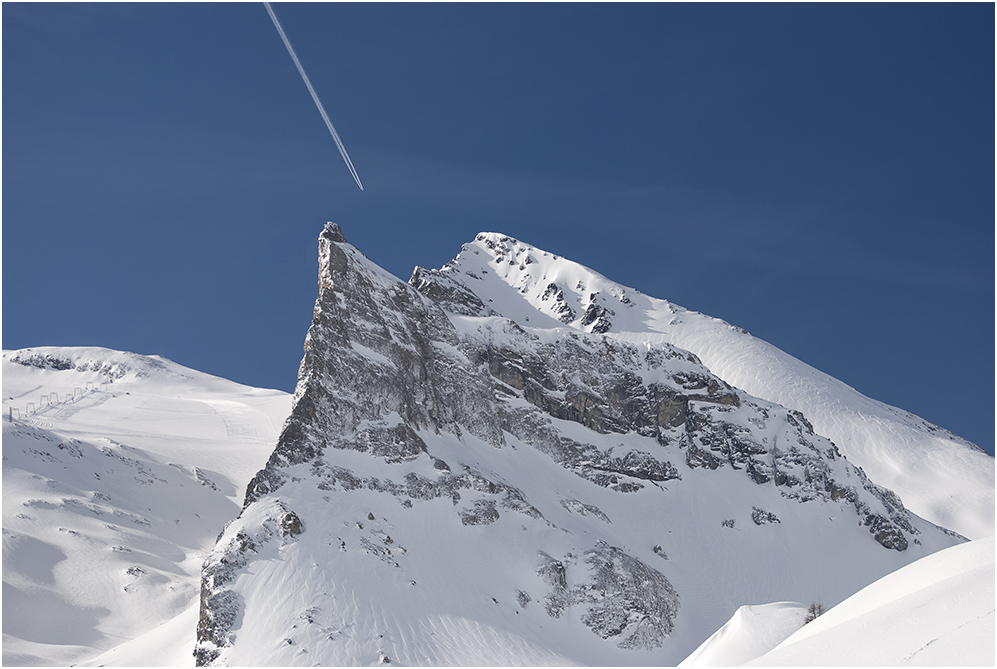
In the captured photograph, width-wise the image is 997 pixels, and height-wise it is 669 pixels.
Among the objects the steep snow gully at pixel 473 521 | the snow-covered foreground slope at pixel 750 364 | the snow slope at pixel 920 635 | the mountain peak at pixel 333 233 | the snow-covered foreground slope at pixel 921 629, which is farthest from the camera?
the snow-covered foreground slope at pixel 750 364

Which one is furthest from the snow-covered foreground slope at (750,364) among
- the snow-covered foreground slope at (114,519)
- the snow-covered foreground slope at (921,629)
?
the snow-covered foreground slope at (921,629)

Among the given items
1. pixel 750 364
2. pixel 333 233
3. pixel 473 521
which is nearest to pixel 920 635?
pixel 473 521

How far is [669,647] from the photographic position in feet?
185

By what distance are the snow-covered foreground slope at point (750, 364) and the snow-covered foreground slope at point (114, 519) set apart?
4501 cm

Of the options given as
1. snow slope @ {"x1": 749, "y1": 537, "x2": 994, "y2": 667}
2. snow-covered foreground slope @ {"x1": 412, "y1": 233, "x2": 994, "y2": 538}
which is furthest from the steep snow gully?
snow-covered foreground slope @ {"x1": 412, "y1": 233, "x2": 994, "y2": 538}

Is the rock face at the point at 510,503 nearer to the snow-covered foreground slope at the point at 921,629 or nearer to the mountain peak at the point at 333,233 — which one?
the mountain peak at the point at 333,233

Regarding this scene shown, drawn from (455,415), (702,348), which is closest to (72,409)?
(455,415)

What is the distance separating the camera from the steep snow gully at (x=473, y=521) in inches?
1737

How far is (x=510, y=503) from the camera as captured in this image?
6034 centimetres

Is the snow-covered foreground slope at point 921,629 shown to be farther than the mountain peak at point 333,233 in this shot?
No

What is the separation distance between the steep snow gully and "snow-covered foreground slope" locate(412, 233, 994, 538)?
1496 millimetres

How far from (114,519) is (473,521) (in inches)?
1240

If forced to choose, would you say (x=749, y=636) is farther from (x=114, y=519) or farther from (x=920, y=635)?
(x=114, y=519)

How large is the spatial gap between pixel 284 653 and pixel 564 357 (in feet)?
170
